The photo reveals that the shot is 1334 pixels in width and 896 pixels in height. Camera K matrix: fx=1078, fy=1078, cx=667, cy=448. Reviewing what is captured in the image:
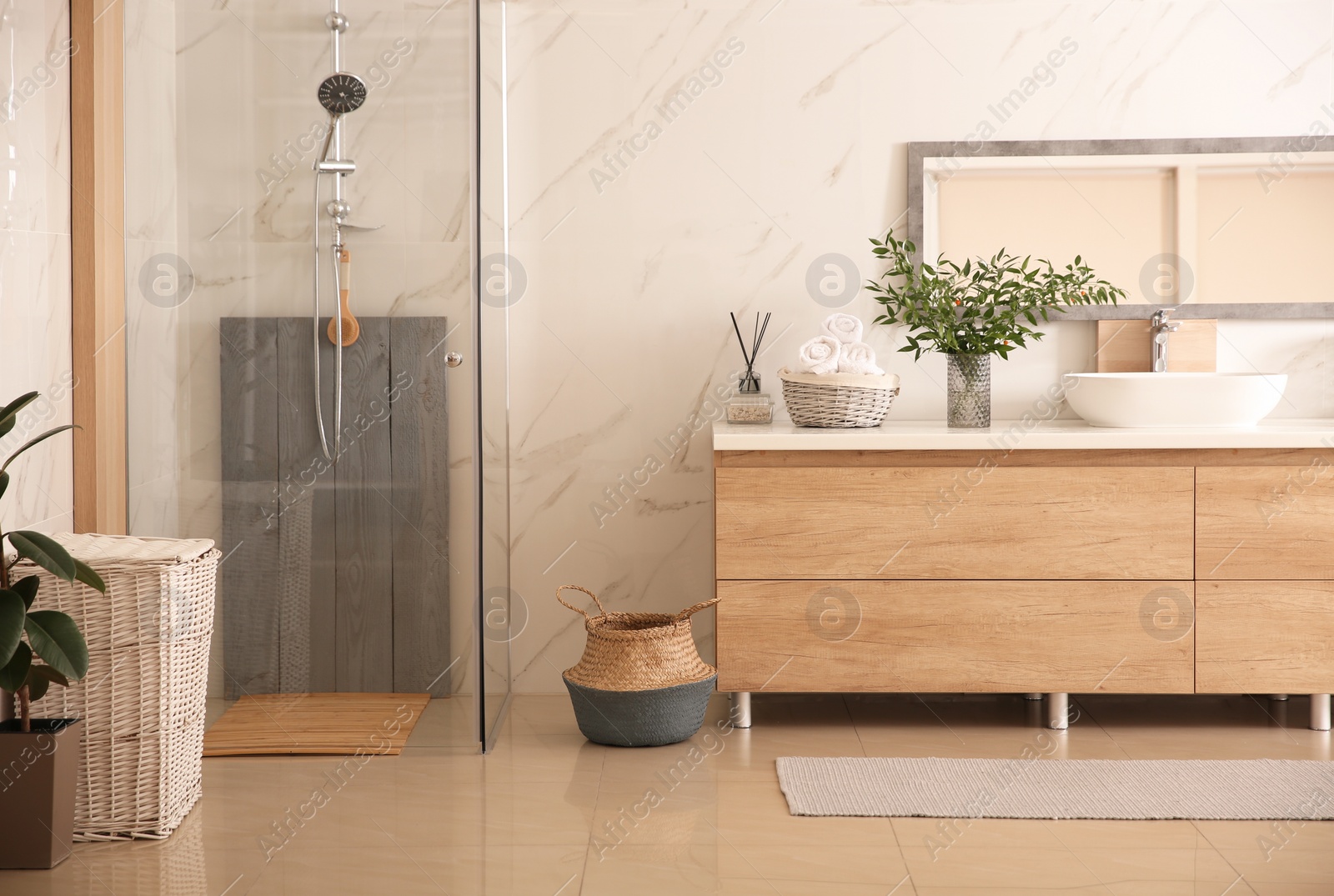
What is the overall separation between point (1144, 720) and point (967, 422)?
2.94 feet

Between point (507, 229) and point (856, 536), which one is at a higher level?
point (507, 229)

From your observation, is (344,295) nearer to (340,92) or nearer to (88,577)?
(340,92)

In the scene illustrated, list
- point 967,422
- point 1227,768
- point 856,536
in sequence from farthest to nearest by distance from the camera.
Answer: point 967,422 → point 856,536 → point 1227,768

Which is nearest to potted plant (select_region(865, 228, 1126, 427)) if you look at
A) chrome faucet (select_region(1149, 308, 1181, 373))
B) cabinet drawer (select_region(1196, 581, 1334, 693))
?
chrome faucet (select_region(1149, 308, 1181, 373))

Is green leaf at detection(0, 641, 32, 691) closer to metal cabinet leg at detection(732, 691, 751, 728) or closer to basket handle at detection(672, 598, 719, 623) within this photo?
basket handle at detection(672, 598, 719, 623)

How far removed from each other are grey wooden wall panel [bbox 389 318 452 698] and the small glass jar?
763mm

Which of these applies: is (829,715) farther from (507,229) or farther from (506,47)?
(506,47)

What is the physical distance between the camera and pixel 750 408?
2.81 metres

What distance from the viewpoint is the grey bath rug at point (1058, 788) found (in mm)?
2137

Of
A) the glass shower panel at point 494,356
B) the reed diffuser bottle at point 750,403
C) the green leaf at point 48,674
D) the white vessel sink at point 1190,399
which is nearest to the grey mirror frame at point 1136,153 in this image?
the white vessel sink at point 1190,399

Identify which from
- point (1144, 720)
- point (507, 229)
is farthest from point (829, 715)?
point (507, 229)

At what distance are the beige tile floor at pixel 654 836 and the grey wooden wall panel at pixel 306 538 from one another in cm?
23

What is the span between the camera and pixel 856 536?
256 cm

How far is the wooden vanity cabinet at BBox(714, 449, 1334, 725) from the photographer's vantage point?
2520mm
